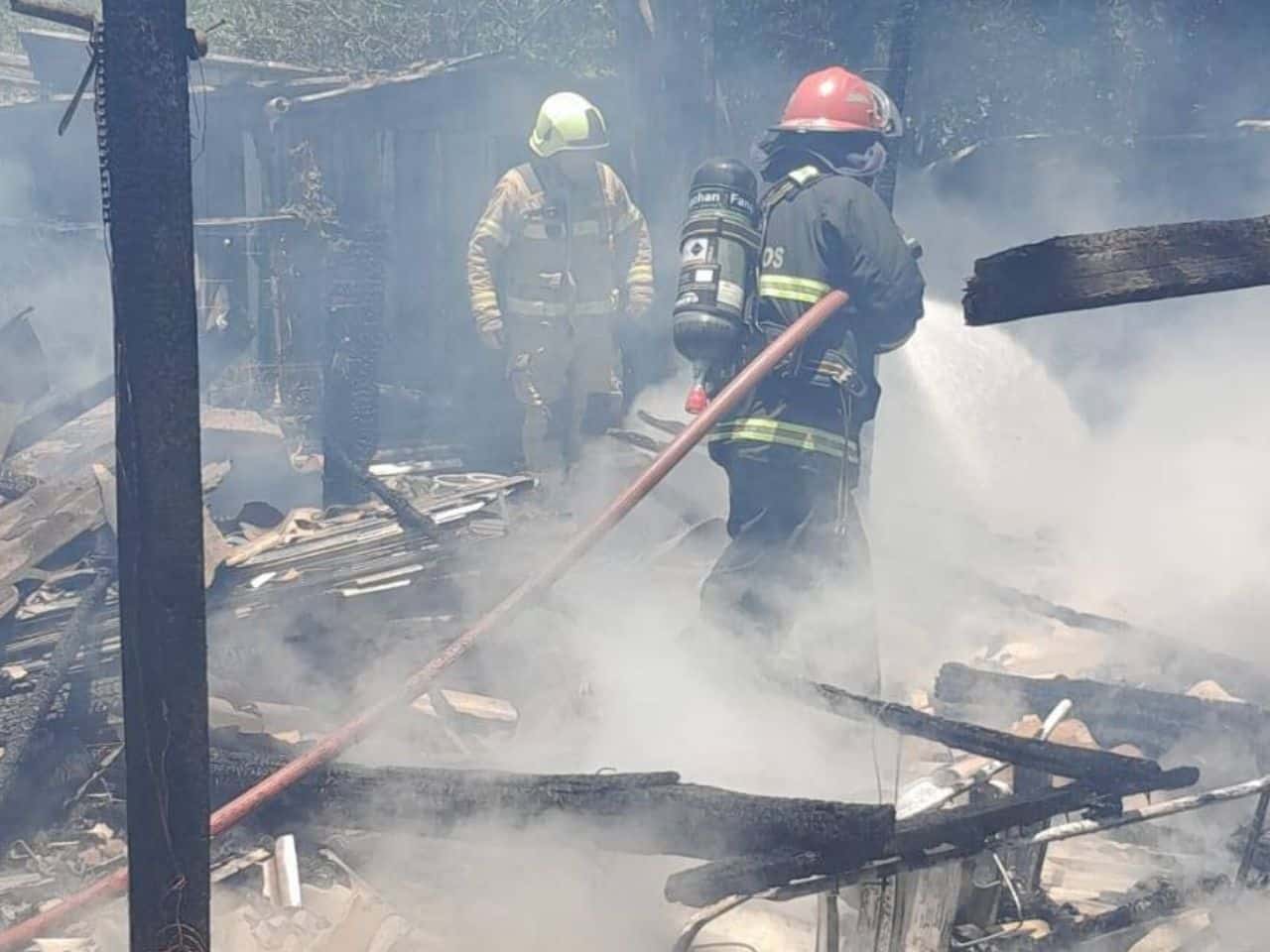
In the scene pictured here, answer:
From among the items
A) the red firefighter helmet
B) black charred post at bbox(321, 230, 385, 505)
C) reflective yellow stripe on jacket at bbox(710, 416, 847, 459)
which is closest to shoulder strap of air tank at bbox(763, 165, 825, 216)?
the red firefighter helmet

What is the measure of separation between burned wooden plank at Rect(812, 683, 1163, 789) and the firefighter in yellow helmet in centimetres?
389

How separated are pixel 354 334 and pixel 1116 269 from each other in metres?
7.41

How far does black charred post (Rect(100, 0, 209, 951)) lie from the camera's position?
100 inches

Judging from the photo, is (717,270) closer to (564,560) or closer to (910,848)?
(564,560)

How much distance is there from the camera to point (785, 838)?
3693mm

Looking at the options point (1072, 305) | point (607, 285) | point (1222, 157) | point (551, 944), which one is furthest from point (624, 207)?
point (1072, 305)

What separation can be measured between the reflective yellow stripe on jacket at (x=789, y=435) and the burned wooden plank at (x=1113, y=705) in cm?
119

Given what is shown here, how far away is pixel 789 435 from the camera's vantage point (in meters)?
5.75

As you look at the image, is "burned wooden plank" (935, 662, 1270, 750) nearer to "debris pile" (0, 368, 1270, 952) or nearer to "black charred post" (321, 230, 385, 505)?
"debris pile" (0, 368, 1270, 952)

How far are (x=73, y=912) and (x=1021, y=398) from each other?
8009 millimetres

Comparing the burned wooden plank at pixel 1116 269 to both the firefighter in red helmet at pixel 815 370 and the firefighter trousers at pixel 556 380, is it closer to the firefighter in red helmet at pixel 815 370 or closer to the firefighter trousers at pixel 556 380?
the firefighter in red helmet at pixel 815 370

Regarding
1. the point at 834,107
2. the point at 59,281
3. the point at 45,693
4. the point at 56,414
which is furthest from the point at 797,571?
the point at 59,281

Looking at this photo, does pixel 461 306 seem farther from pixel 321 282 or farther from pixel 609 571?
pixel 609 571

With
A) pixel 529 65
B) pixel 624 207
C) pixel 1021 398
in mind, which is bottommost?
pixel 1021 398
